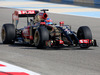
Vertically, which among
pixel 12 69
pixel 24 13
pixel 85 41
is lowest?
pixel 12 69

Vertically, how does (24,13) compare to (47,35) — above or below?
above

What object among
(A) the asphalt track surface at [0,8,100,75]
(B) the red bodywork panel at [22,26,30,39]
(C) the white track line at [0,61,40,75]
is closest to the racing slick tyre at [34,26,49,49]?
(A) the asphalt track surface at [0,8,100,75]

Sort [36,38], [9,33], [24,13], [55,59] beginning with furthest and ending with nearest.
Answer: [24,13] < [9,33] < [36,38] < [55,59]

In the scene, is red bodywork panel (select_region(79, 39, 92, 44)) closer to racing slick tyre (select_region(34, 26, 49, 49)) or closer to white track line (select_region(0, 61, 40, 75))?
racing slick tyre (select_region(34, 26, 49, 49))

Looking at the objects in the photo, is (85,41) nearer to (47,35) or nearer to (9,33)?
(47,35)

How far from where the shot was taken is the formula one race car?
433 inches

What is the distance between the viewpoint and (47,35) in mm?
11039

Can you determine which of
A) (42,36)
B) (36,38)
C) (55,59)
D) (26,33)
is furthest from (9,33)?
(55,59)

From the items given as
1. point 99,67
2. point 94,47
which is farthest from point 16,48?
point 99,67

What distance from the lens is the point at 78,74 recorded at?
7539 millimetres

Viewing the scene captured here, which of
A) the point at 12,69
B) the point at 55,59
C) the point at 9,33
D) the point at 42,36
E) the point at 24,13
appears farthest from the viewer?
the point at 24,13

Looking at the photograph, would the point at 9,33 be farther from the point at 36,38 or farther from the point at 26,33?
the point at 36,38

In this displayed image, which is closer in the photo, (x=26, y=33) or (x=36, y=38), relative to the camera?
(x=36, y=38)

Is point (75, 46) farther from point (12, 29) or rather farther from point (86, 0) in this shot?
point (86, 0)
